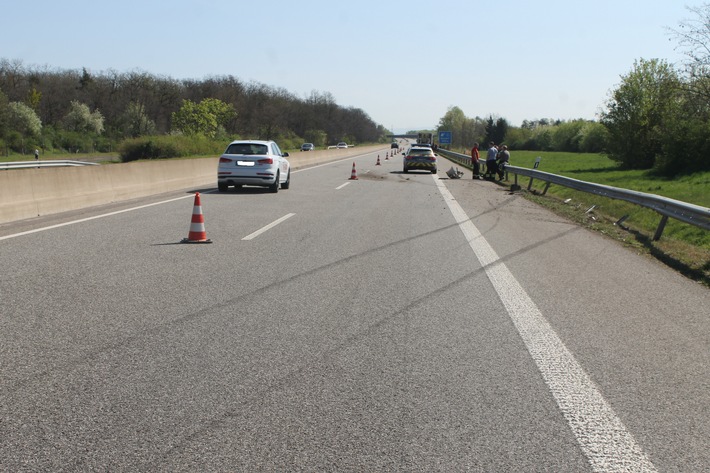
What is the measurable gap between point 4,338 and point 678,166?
35441mm

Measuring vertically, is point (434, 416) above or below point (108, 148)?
above

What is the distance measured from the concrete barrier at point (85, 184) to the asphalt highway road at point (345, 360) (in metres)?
3.24

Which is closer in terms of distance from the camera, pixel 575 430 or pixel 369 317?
pixel 575 430

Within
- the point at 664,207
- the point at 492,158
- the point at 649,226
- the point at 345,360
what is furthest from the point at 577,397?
the point at 492,158

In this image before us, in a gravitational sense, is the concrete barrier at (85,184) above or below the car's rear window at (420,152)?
above

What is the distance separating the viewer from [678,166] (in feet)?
113

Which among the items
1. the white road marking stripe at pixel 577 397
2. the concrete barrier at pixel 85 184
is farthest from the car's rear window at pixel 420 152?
the white road marking stripe at pixel 577 397

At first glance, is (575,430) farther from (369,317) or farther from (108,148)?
(108,148)

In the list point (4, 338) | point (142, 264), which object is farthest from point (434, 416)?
point (142, 264)

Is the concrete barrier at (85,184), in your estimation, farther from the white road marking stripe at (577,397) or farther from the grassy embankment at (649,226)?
the grassy embankment at (649,226)

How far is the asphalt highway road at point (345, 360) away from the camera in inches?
131

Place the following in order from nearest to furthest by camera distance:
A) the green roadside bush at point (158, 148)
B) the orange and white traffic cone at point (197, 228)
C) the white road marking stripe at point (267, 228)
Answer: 1. the orange and white traffic cone at point (197, 228)
2. the white road marking stripe at point (267, 228)
3. the green roadside bush at point (158, 148)

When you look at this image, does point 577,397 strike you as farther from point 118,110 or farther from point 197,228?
point 118,110

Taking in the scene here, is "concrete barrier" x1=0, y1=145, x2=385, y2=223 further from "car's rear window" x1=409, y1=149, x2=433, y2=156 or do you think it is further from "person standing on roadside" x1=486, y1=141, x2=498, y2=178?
"car's rear window" x1=409, y1=149, x2=433, y2=156
